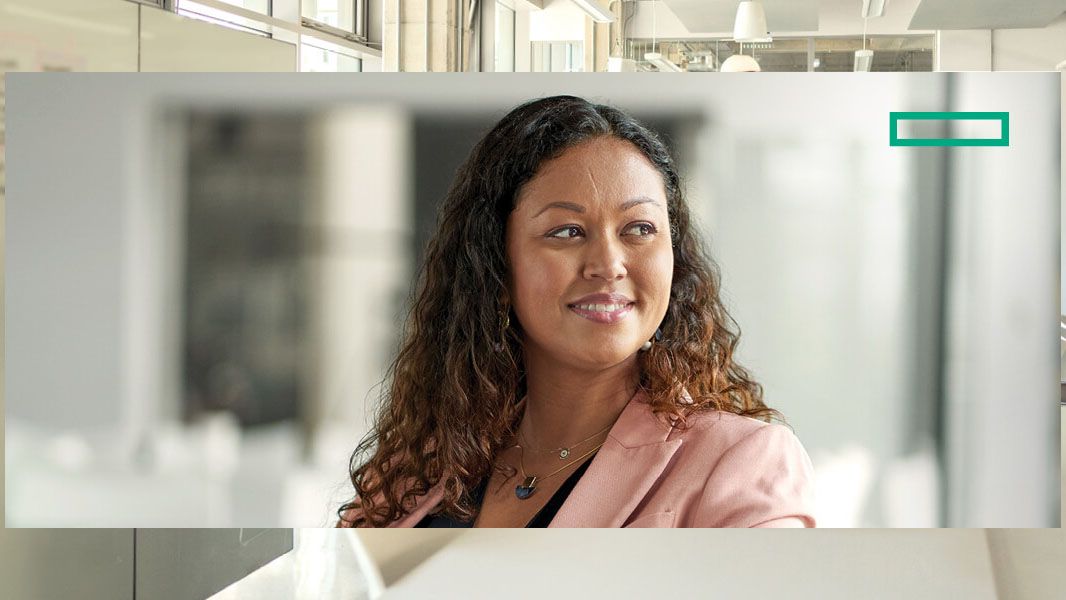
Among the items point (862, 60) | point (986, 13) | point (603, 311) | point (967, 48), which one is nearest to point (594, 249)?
point (603, 311)

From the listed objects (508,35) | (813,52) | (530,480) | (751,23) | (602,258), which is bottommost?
(530,480)

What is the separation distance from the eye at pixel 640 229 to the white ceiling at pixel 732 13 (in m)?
7.88

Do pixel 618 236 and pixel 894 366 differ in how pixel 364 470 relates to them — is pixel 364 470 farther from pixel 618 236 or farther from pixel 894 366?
pixel 894 366

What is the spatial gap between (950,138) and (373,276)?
4.35 feet

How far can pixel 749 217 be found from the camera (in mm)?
2447

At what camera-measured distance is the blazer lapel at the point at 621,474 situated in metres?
2.53

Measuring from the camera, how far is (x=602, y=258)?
2.45 metres

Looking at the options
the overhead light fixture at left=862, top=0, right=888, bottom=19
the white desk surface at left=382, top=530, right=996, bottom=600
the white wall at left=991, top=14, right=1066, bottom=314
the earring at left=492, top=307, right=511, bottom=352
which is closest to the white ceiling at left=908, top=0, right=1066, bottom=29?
the overhead light fixture at left=862, top=0, right=888, bottom=19

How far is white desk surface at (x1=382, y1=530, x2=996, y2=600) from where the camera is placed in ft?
9.05

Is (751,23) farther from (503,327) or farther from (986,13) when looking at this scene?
(503,327)

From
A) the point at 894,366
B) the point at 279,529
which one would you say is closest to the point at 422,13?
the point at 279,529

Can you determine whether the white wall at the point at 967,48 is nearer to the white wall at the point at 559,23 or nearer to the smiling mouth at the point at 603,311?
the white wall at the point at 559,23

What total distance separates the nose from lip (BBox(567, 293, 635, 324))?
0.05 metres

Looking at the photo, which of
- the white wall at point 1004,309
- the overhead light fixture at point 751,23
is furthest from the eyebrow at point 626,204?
the overhead light fixture at point 751,23
